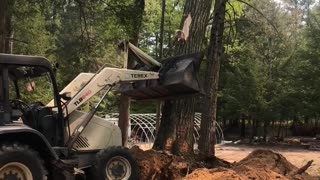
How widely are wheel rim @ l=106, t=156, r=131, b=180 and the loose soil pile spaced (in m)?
0.59

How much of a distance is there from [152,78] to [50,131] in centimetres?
275

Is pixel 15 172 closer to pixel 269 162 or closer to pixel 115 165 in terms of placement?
pixel 115 165

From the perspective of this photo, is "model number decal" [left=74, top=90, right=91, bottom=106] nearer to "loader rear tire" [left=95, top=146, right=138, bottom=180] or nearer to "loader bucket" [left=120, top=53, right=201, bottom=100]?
"loader rear tire" [left=95, top=146, right=138, bottom=180]

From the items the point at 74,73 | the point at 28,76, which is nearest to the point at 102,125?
the point at 28,76

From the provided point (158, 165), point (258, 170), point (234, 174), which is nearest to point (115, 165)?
point (158, 165)

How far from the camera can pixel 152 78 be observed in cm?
966

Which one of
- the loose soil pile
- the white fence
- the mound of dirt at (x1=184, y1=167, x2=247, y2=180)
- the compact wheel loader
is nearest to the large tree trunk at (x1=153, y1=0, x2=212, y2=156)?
the loose soil pile

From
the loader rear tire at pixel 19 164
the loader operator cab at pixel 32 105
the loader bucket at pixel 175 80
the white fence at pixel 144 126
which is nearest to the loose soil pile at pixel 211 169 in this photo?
the loader bucket at pixel 175 80

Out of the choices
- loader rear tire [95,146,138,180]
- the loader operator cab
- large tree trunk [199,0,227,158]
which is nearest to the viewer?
the loader operator cab

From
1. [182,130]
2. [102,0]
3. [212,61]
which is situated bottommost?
[182,130]

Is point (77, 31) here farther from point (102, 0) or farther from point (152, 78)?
point (152, 78)

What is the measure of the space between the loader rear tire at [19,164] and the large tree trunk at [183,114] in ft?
14.2

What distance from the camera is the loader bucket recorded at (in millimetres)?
9547

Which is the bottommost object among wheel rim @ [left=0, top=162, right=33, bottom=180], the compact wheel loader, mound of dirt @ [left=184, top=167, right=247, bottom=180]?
mound of dirt @ [left=184, top=167, right=247, bottom=180]
